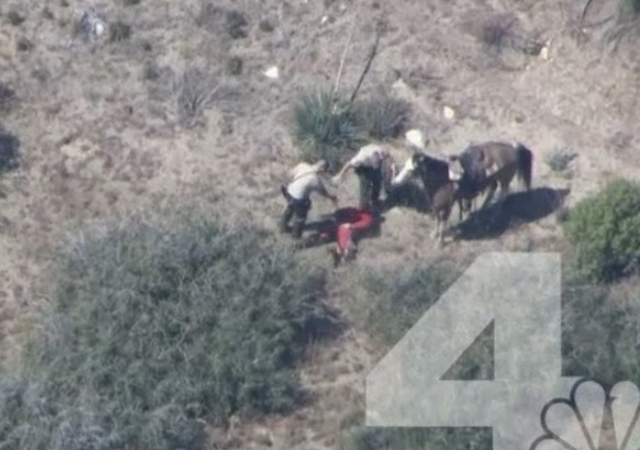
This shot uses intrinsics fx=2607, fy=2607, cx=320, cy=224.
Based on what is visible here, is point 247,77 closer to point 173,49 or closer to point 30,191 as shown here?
point 173,49

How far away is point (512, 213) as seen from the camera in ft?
83.7

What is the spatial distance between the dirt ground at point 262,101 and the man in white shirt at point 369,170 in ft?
0.95

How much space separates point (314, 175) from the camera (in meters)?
24.8

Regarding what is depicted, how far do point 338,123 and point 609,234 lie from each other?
3048 mm

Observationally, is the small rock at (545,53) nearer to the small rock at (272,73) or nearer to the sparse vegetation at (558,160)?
the sparse vegetation at (558,160)

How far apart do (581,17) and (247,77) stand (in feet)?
11.8

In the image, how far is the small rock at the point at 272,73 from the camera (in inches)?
1043

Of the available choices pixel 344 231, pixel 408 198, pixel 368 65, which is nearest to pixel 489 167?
pixel 408 198

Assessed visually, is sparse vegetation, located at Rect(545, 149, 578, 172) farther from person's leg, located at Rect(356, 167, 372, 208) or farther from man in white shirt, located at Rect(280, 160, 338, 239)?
man in white shirt, located at Rect(280, 160, 338, 239)

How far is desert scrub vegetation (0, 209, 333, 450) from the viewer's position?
22.6 metres

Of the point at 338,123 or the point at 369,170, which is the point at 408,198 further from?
the point at 338,123

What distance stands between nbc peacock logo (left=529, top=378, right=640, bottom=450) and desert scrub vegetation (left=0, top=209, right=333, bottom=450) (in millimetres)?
2276

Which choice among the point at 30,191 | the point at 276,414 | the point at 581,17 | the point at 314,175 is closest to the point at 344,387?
the point at 276,414

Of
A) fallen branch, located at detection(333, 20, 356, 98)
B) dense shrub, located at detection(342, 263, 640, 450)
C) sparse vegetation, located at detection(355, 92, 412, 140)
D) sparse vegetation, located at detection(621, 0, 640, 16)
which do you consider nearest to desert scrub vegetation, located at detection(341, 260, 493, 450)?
dense shrub, located at detection(342, 263, 640, 450)
